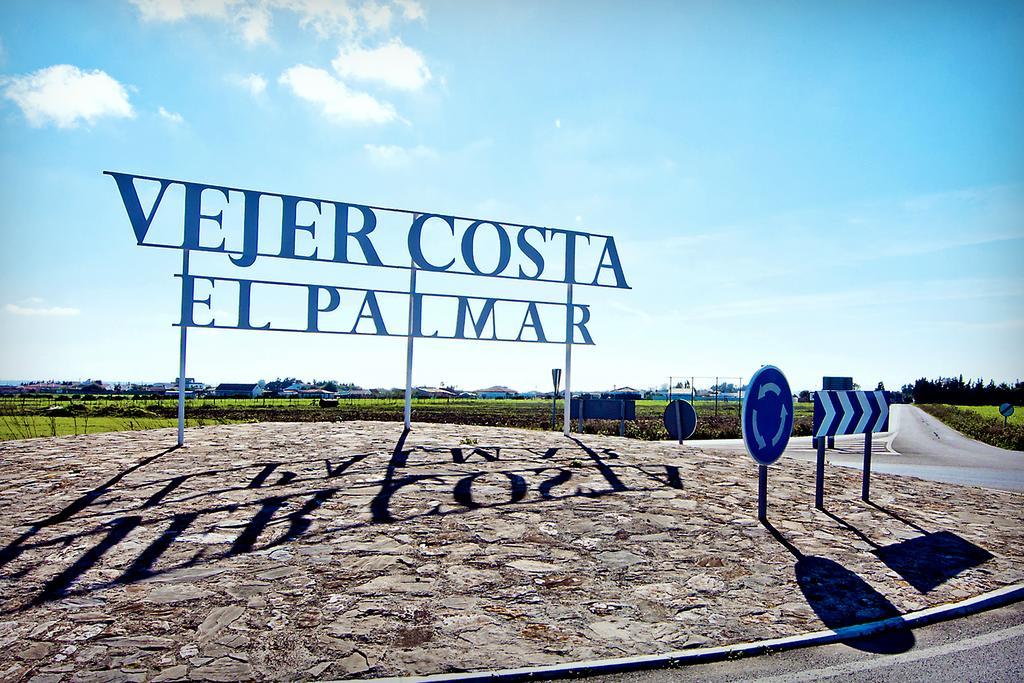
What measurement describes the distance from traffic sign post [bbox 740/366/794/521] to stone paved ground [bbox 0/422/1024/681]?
83 centimetres

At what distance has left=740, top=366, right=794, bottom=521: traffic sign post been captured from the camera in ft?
22.7

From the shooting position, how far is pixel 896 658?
4.18m

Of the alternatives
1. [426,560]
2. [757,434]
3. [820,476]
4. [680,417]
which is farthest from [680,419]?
[426,560]

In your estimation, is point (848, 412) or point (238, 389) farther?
point (238, 389)

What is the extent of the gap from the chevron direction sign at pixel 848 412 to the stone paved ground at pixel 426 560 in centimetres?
95

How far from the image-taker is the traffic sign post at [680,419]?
44.1 feet

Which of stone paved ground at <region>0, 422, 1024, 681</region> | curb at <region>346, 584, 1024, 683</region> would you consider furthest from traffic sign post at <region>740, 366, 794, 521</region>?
curb at <region>346, 584, 1024, 683</region>

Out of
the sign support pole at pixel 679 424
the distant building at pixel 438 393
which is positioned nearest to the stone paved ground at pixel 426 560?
the sign support pole at pixel 679 424

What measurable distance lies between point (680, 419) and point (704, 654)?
9.68 m

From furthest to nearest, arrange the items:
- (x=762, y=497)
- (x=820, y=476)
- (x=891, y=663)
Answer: (x=820, y=476) → (x=762, y=497) → (x=891, y=663)

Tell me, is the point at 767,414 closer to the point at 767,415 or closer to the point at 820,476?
the point at 767,415

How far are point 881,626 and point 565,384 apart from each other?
9.89 meters

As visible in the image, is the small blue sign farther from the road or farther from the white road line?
the road

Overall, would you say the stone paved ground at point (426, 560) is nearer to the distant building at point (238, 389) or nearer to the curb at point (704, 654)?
the curb at point (704, 654)
